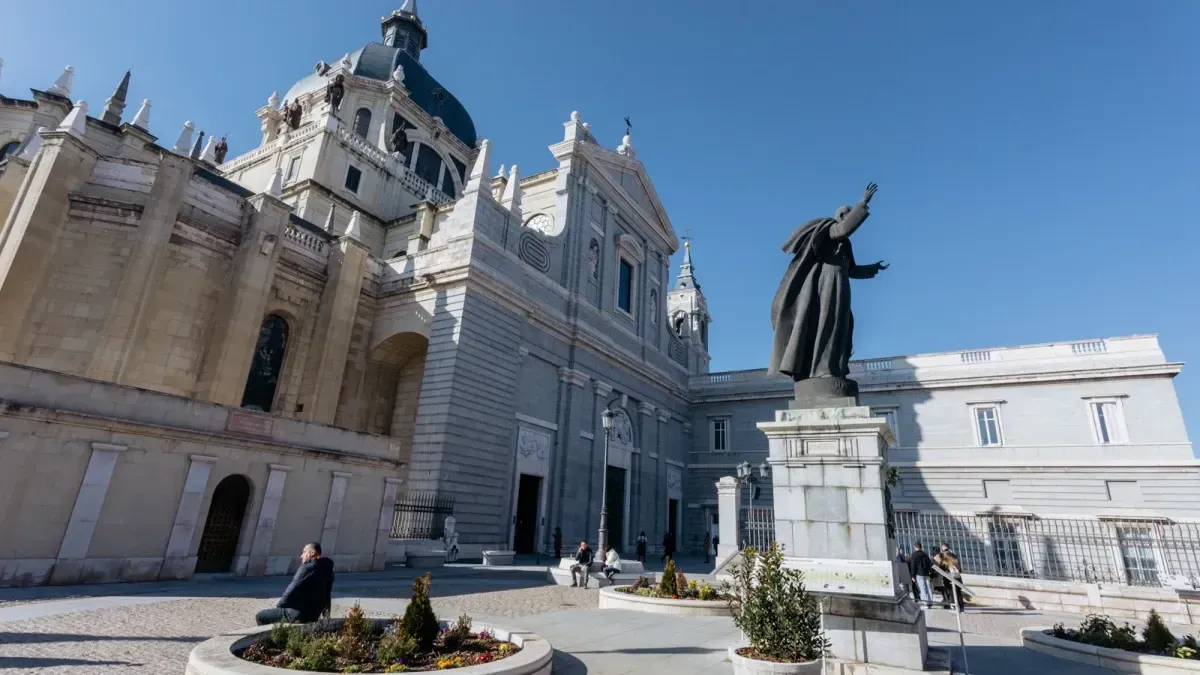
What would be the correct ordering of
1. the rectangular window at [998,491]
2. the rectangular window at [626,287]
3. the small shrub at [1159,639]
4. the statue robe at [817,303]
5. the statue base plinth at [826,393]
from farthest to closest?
the rectangular window at [626,287], the rectangular window at [998,491], the statue robe at [817,303], the small shrub at [1159,639], the statue base plinth at [826,393]

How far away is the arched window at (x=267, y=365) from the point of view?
65.0ft

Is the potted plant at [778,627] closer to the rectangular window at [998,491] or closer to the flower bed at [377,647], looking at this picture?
the flower bed at [377,647]

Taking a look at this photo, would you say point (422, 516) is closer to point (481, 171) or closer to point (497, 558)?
point (497, 558)

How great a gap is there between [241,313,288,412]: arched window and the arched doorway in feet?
28.2

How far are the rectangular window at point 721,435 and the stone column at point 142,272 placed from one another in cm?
2626

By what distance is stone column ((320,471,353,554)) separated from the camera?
12688 millimetres

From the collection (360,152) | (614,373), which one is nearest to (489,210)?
(614,373)

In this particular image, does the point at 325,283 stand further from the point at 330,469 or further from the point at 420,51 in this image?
the point at 420,51

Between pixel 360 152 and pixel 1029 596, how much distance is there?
31.1 metres

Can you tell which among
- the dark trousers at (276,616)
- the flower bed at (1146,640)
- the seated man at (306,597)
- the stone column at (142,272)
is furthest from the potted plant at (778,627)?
the stone column at (142,272)

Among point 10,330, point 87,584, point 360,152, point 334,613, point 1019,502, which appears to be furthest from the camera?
point 360,152

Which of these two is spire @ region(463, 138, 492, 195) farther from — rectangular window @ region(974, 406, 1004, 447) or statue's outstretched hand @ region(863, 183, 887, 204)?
rectangular window @ region(974, 406, 1004, 447)

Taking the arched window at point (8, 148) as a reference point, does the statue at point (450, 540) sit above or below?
below

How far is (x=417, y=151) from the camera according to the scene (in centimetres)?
3509
